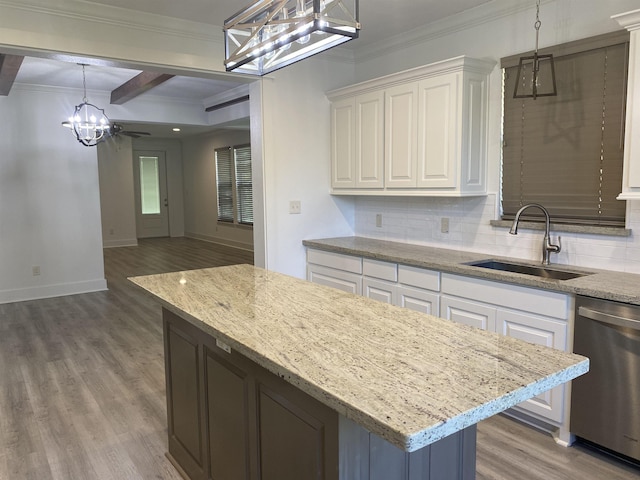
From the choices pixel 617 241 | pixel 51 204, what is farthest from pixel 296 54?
pixel 51 204

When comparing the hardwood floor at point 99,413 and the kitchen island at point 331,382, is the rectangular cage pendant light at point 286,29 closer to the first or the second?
the kitchen island at point 331,382

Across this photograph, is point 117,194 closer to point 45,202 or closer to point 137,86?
point 45,202

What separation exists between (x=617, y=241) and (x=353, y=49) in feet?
9.18

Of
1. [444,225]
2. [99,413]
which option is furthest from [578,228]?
[99,413]

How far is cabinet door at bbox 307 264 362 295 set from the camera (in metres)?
3.79

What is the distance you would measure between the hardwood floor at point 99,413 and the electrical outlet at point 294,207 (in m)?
1.65

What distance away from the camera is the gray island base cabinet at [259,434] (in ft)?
4.33

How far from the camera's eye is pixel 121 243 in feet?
34.9

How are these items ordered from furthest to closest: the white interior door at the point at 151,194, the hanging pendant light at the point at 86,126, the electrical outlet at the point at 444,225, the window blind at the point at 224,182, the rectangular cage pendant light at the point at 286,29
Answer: the white interior door at the point at 151,194 < the window blind at the point at 224,182 < the hanging pendant light at the point at 86,126 < the electrical outlet at the point at 444,225 < the rectangular cage pendant light at the point at 286,29

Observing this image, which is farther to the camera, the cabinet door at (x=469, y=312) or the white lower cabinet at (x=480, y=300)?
the cabinet door at (x=469, y=312)

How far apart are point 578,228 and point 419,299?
3.52 ft

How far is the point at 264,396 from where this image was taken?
162 centimetres

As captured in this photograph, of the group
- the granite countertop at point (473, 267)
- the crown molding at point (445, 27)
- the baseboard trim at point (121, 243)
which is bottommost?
the baseboard trim at point (121, 243)

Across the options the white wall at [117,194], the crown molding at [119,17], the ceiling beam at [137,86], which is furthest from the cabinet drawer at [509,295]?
the white wall at [117,194]
